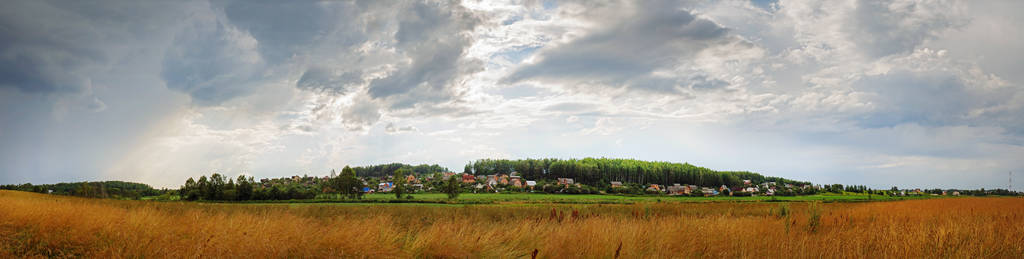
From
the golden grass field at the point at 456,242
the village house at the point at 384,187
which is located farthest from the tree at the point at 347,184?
the golden grass field at the point at 456,242

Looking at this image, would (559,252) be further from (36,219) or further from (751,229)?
(36,219)

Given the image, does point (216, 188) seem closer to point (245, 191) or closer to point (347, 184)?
point (245, 191)

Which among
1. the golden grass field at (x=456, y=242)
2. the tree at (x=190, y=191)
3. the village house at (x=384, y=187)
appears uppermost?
the golden grass field at (x=456, y=242)

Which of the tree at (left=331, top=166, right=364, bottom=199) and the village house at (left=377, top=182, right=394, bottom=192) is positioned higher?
the tree at (left=331, top=166, right=364, bottom=199)

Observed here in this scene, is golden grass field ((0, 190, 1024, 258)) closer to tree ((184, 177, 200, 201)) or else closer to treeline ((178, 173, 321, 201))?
treeline ((178, 173, 321, 201))

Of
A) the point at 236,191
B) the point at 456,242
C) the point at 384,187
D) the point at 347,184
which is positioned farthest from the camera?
the point at 384,187

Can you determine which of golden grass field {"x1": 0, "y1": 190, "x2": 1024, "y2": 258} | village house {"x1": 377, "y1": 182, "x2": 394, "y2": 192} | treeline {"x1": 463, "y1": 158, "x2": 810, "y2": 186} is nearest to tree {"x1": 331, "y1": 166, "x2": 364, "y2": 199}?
village house {"x1": 377, "y1": 182, "x2": 394, "y2": 192}

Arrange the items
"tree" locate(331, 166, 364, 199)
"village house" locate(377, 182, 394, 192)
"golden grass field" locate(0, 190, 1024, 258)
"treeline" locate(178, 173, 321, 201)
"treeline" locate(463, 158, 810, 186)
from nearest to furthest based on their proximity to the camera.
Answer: "golden grass field" locate(0, 190, 1024, 258)
"treeline" locate(178, 173, 321, 201)
"tree" locate(331, 166, 364, 199)
"village house" locate(377, 182, 394, 192)
"treeline" locate(463, 158, 810, 186)

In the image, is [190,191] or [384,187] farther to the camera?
[384,187]

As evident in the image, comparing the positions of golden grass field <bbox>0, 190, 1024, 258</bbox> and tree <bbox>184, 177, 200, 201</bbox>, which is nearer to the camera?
golden grass field <bbox>0, 190, 1024, 258</bbox>

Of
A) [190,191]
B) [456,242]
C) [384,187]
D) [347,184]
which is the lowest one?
[384,187]

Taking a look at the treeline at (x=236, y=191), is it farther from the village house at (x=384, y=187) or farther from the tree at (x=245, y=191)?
the village house at (x=384, y=187)

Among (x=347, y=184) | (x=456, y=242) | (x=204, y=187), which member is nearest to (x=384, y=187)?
(x=347, y=184)

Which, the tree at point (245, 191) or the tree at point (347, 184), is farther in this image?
the tree at point (347, 184)
